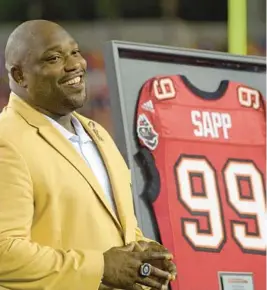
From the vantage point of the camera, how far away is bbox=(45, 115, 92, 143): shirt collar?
9.61ft

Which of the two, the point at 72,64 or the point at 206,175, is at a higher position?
the point at 72,64

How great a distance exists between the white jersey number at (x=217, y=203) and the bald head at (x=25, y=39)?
831 millimetres

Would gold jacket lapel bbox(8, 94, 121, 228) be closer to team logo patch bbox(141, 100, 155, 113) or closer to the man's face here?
the man's face

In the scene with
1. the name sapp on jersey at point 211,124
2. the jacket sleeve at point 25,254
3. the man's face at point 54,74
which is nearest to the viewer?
the jacket sleeve at point 25,254

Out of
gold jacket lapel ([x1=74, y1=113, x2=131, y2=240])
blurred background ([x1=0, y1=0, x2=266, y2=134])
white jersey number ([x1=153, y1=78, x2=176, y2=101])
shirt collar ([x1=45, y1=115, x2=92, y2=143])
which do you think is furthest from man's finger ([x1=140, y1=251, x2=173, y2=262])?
blurred background ([x1=0, y1=0, x2=266, y2=134])

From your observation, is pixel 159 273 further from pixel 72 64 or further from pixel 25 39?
pixel 25 39

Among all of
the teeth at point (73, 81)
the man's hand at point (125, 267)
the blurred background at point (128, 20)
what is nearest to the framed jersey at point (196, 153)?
the teeth at point (73, 81)

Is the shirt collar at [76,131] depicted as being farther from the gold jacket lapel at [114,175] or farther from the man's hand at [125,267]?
the man's hand at [125,267]

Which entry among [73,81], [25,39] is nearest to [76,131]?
[73,81]

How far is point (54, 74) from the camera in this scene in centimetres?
291

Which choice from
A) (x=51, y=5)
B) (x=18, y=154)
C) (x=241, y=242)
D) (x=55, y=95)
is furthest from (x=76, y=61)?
(x=51, y=5)

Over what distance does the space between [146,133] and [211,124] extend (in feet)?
0.85

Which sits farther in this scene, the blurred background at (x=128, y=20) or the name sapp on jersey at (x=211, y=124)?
the blurred background at (x=128, y=20)

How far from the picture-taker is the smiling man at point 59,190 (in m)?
2.72
